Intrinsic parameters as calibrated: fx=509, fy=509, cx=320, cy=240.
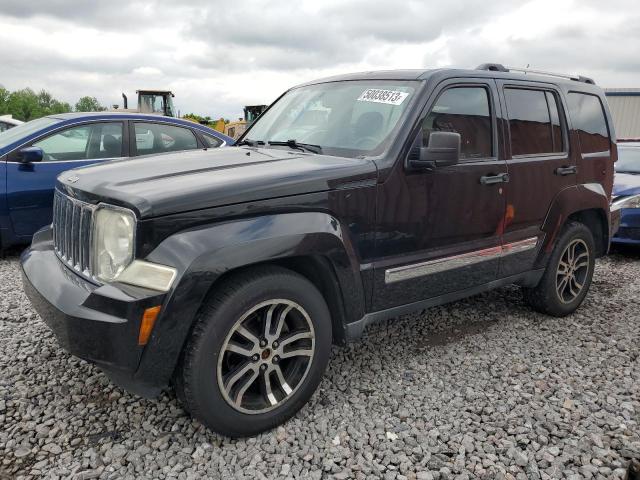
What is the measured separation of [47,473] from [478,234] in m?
2.81

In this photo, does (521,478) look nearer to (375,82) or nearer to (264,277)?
(264,277)

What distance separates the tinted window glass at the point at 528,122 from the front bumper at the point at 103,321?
9.15 ft

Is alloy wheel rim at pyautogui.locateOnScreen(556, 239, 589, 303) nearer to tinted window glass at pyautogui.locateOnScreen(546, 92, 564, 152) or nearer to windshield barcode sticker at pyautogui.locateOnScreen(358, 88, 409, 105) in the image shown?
tinted window glass at pyautogui.locateOnScreen(546, 92, 564, 152)

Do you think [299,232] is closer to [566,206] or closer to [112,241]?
[112,241]

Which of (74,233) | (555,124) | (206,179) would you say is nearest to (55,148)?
(74,233)

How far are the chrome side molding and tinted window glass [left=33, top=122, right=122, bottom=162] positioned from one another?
418 cm

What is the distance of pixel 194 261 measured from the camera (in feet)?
7.30

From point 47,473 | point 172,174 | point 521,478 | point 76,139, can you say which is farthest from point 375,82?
point 76,139

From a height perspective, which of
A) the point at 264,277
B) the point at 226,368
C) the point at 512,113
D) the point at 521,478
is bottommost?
the point at 521,478

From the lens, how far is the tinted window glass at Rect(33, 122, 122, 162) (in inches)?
221

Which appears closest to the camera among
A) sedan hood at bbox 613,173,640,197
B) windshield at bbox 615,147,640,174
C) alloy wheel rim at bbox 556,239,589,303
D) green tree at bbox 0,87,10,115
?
alloy wheel rim at bbox 556,239,589,303

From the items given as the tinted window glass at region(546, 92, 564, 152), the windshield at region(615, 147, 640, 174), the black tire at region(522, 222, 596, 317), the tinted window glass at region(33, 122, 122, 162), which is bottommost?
the black tire at region(522, 222, 596, 317)

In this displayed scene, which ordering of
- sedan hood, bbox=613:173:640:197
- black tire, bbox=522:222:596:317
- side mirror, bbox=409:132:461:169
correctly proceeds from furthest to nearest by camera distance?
sedan hood, bbox=613:173:640:197 → black tire, bbox=522:222:596:317 → side mirror, bbox=409:132:461:169

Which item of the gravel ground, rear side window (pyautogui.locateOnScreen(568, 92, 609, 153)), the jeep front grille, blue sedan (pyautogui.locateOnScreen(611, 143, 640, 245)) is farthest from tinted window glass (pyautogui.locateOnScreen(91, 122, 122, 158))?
blue sedan (pyautogui.locateOnScreen(611, 143, 640, 245))
